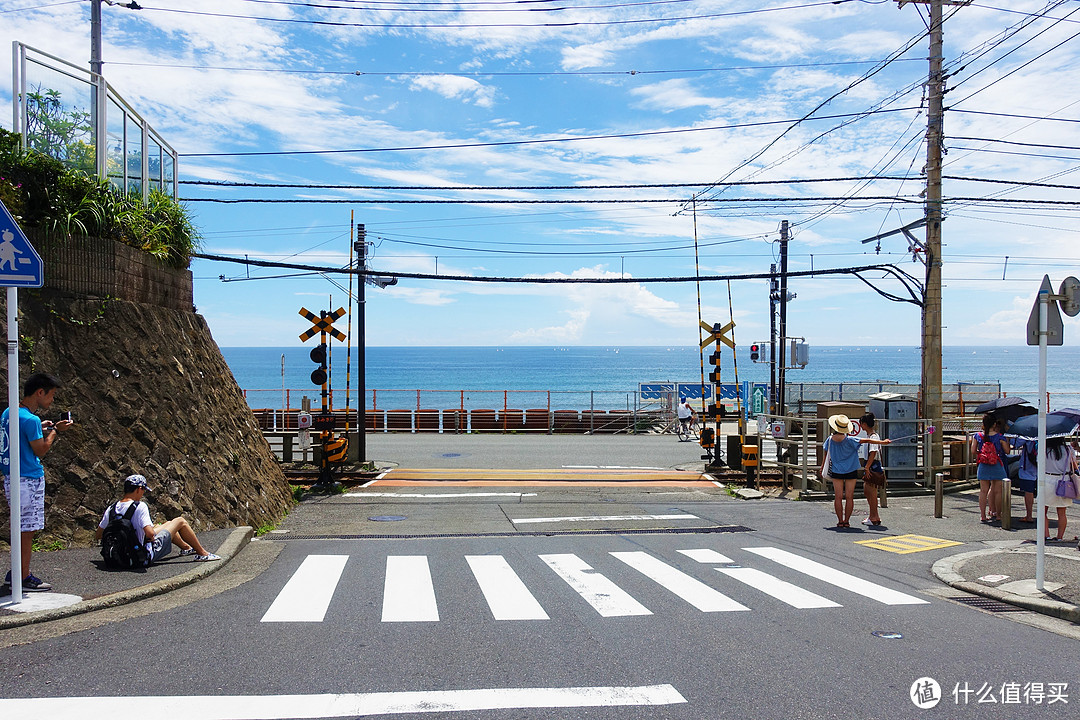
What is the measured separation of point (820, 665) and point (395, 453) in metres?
21.5

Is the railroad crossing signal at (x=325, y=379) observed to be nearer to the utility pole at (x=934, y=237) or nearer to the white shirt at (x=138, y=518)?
the white shirt at (x=138, y=518)

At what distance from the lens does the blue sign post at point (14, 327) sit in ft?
21.4

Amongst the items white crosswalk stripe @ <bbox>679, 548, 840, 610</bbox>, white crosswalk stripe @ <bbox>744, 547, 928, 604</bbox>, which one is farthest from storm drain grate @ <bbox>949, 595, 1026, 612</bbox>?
white crosswalk stripe @ <bbox>679, 548, 840, 610</bbox>

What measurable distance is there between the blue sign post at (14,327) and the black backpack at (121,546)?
1.23 m

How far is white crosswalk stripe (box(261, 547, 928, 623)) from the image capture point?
275 inches

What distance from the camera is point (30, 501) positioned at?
6.93 meters

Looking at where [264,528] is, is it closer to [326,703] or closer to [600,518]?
[600,518]

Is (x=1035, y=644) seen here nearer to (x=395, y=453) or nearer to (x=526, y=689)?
(x=526, y=689)

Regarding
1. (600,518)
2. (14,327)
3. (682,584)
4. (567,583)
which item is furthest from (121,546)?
(600,518)

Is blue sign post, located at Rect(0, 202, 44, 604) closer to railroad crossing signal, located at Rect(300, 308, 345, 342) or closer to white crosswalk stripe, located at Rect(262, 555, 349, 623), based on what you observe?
white crosswalk stripe, located at Rect(262, 555, 349, 623)

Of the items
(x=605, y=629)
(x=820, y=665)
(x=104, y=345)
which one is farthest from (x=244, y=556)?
(x=820, y=665)

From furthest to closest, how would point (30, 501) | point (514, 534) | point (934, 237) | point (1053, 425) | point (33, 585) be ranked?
point (934, 237) < point (1053, 425) < point (514, 534) < point (33, 585) < point (30, 501)

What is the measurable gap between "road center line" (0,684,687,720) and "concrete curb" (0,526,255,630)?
5.80 feet

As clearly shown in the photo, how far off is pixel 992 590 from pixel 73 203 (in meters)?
12.1
